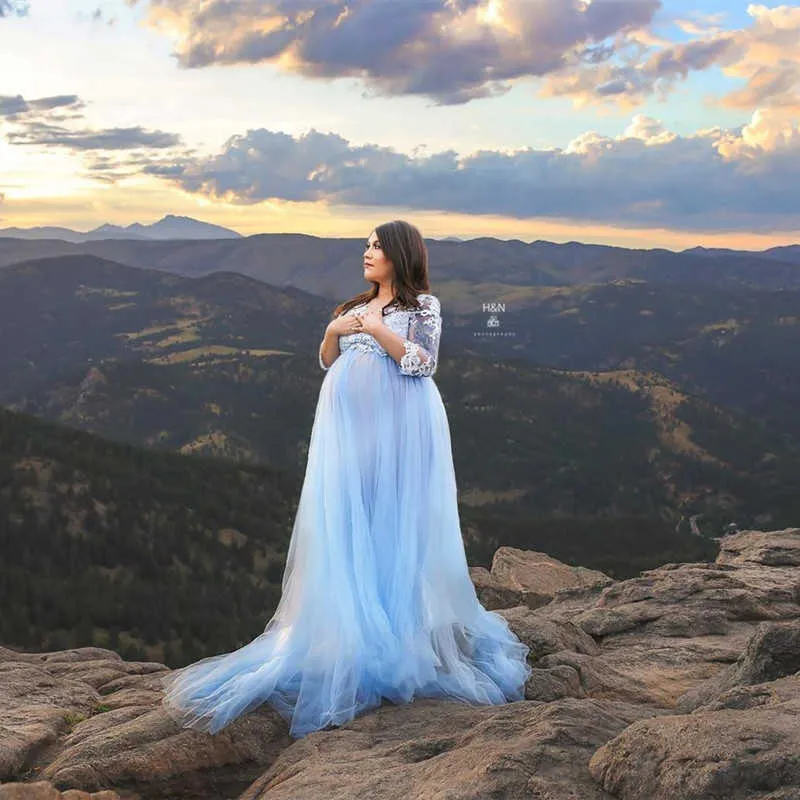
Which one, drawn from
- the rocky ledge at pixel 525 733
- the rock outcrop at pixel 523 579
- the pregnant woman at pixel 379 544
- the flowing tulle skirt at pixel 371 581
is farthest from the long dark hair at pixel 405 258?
the rock outcrop at pixel 523 579

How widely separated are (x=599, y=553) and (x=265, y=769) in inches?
4429

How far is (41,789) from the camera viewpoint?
17.0ft

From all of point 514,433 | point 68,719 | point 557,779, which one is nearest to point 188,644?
point 68,719

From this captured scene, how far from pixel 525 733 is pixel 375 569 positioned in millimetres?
2413

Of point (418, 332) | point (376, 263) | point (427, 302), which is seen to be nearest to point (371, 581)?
point (418, 332)

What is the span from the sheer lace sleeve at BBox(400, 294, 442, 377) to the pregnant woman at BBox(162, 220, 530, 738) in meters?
0.01

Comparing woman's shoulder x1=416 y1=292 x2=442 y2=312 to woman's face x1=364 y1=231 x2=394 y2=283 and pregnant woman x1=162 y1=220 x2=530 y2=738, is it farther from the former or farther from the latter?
woman's face x1=364 y1=231 x2=394 y2=283

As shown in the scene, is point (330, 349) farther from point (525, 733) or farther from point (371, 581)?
point (525, 733)

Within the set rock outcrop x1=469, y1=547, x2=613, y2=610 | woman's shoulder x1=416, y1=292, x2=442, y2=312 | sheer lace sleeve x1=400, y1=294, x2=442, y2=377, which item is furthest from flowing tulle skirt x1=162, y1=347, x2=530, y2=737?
rock outcrop x1=469, y1=547, x2=613, y2=610

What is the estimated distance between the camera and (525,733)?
17.0ft

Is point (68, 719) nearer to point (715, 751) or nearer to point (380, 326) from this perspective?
point (380, 326)

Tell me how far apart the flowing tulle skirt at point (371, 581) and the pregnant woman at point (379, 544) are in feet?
0.04

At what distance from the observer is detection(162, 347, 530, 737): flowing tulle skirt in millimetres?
6930

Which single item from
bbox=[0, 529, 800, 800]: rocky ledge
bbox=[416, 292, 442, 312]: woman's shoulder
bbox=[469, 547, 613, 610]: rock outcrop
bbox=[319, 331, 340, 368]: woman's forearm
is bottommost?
bbox=[469, 547, 613, 610]: rock outcrop
